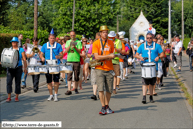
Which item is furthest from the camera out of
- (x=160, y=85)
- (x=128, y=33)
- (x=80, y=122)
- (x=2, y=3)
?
(x=128, y=33)

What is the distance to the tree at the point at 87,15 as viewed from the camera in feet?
193

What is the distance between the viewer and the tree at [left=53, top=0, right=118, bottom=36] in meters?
58.8

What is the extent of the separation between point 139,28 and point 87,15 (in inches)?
1124

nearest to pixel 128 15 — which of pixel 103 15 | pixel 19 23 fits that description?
pixel 103 15

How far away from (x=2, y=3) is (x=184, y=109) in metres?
25.6

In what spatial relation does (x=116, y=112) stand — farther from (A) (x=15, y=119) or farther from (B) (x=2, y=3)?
(B) (x=2, y=3)

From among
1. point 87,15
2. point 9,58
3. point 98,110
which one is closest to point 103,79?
point 98,110

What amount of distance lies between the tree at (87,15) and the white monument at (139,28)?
21986mm

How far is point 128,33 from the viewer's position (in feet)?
279

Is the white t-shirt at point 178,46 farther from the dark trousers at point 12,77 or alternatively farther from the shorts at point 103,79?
the shorts at point 103,79

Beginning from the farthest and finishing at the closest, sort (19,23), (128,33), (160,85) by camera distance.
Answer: (128,33) → (19,23) → (160,85)

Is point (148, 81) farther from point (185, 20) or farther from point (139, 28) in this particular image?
point (185, 20)

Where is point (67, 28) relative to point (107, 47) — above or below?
above

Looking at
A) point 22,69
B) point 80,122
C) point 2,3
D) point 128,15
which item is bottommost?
point 80,122
